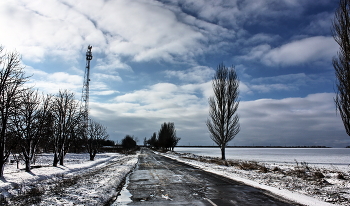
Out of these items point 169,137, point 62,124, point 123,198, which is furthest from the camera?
point 169,137

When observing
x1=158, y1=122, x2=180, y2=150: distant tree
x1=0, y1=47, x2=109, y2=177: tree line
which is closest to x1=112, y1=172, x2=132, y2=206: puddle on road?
x1=0, y1=47, x2=109, y2=177: tree line

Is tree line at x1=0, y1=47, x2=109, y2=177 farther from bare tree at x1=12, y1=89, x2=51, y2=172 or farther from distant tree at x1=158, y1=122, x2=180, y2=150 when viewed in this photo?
distant tree at x1=158, y1=122, x2=180, y2=150

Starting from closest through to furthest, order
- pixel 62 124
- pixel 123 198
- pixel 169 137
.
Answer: pixel 123 198, pixel 62 124, pixel 169 137

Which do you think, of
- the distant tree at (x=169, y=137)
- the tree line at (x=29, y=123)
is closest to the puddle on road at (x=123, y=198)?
the tree line at (x=29, y=123)

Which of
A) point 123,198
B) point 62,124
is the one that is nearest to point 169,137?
point 62,124

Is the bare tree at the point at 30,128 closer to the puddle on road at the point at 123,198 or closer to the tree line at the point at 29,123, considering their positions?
the tree line at the point at 29,123

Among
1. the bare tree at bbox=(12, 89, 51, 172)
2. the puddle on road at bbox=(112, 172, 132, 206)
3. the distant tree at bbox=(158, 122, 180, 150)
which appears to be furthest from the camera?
the distant tree at bbox=(158, 122, 180, 150)

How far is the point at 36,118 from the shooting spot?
1662 centimetres

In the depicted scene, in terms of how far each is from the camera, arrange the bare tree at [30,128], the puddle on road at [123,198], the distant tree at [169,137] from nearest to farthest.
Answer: the puddle on road at [123,198], the bare tree at [30,128], the distant tree at [169,137]

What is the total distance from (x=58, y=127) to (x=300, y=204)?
20.3 m

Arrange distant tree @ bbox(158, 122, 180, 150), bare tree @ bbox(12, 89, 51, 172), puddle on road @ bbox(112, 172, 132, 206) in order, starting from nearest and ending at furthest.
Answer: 1. puddle on road @ bbox(112, 172, 132, 206)
2. bare tree @ bbox(12, 89, 51, 172)
3. distant tree @ bbox(158, 122, 180, 150)

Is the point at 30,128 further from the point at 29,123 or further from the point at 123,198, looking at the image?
the point at 123,198

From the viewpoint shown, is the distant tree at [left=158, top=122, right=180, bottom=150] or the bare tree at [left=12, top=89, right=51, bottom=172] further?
the distant tree at [left=158, top=122, right=180, bottom=150]

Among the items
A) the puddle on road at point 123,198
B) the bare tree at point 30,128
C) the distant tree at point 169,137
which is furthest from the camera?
the distant tree at point 169,137
